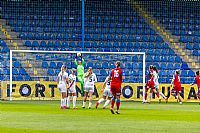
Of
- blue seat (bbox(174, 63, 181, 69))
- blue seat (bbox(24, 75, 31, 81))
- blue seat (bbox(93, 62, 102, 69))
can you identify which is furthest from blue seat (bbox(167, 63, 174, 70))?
blue seat (bbox(24, 75, 31, 81))

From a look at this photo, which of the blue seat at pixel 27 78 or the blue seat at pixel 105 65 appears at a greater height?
the blue seat at pixel 105 65

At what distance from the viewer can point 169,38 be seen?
156ft

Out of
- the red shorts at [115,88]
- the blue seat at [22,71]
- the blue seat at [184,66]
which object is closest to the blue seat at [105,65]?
the blue seat at [22,71]

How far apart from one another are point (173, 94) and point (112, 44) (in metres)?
6.56

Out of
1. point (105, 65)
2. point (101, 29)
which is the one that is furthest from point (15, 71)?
point (101, 29)

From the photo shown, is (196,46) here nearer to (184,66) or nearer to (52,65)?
(184,66)

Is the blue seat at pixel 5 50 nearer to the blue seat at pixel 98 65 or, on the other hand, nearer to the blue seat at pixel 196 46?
the blue seat at pixel 98 65

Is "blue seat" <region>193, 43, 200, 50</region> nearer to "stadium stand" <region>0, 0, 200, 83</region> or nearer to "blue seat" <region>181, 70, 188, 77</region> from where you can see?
"stadium stand" <region>0, 0, 200, 83</region>

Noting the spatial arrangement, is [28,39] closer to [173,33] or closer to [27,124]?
[173,33]

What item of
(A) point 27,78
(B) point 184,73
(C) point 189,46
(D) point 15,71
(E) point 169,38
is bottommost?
(A) point 27,78

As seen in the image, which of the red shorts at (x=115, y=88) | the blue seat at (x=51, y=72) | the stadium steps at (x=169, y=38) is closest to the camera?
the red shorts at (x=115, y=88)

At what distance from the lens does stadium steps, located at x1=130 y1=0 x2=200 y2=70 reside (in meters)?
46.5

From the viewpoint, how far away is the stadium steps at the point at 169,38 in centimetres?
4647

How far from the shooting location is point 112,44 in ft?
150
